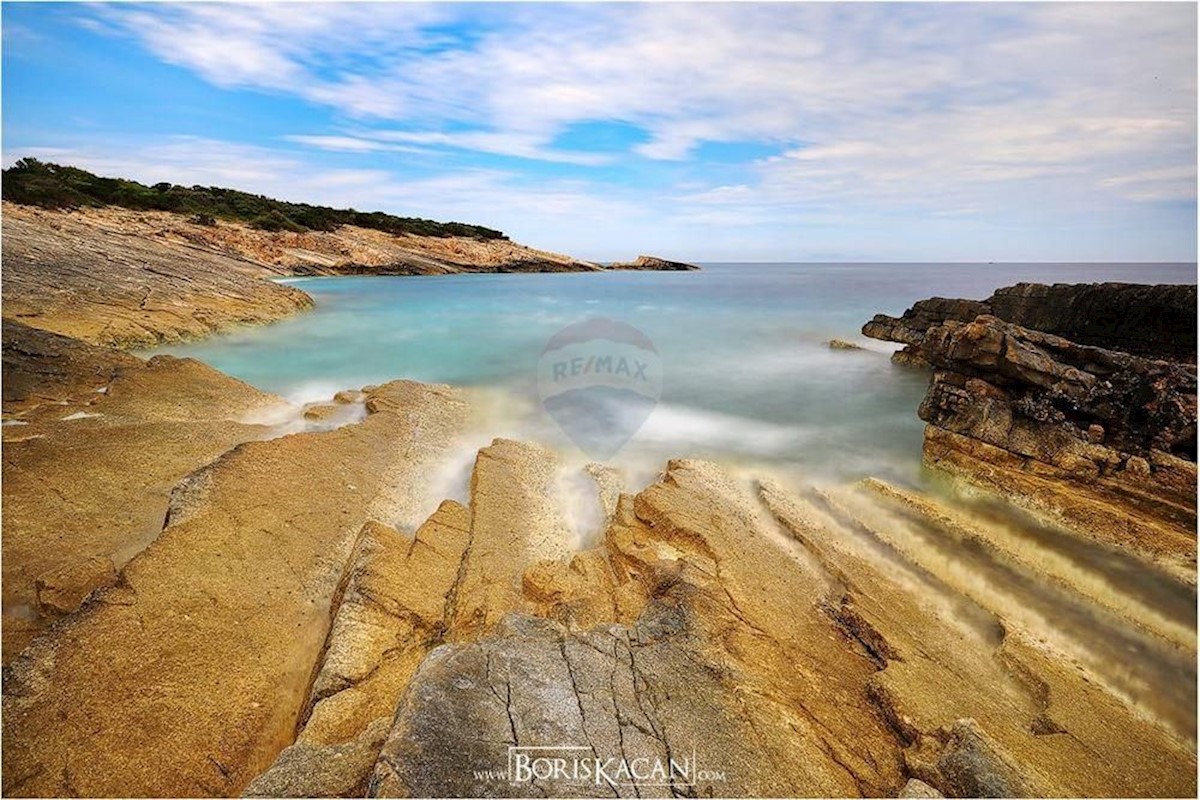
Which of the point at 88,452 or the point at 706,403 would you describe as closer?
the point at 88,452

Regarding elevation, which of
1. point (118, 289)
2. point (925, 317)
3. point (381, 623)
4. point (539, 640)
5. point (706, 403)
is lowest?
point (381, 623)

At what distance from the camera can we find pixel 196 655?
4293mm

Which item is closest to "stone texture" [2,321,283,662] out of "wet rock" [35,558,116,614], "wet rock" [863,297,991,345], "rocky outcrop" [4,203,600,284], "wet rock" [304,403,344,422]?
"wet rock" [35,558,116,614]

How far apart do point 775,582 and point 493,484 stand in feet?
12.7

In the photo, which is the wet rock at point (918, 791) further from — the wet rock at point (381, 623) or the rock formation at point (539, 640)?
the wet rock at point (381, 623)

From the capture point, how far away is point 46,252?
18.1 metres

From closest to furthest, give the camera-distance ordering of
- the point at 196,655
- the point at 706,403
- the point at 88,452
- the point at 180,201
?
1. the point at 196,655
2. the point at 88,452
3. the point at 706,403
4. the point at 180,201

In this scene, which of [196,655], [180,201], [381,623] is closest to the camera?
[196,655]

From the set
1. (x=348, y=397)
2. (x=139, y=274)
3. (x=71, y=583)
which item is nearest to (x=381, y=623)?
(x=71, y=583)

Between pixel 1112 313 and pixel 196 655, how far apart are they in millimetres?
18391

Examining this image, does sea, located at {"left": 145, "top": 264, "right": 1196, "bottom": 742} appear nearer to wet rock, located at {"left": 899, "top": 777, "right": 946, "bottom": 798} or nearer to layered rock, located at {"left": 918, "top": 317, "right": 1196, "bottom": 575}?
layered rock, located at {"left": 918, "top": 317, "right": 1196, "bottom": 575}

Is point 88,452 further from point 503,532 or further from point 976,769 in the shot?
point 976,769

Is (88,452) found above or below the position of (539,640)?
above

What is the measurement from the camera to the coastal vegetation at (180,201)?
3219 cm
